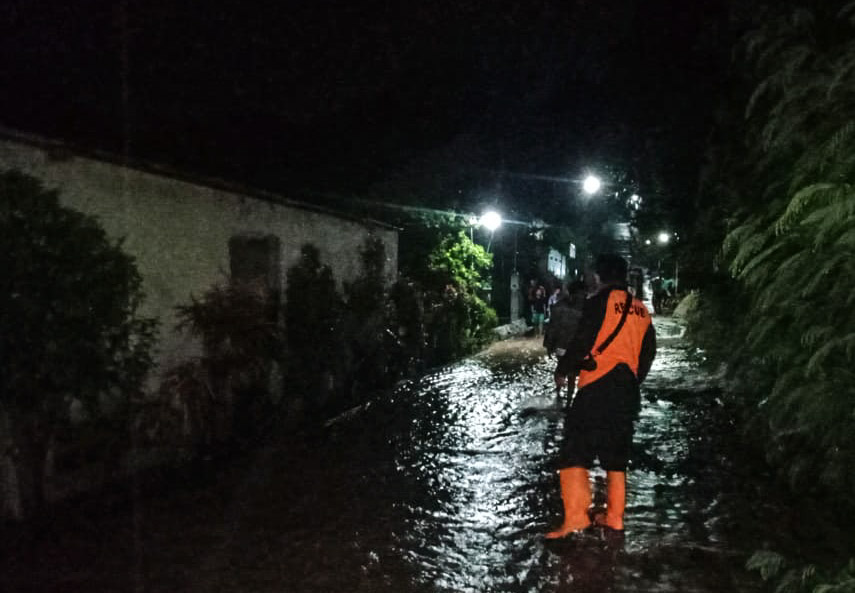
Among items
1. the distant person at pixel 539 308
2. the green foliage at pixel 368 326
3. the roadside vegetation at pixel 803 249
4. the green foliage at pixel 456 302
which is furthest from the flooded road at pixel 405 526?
the distant person at pixel 539 308

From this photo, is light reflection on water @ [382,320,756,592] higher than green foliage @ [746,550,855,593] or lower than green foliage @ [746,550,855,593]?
lower

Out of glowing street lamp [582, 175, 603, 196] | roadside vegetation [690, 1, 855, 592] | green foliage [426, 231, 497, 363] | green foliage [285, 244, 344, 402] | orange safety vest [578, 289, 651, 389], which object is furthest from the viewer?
glowing street lamp [582, 175, 603, 196]

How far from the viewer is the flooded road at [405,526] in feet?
15.8

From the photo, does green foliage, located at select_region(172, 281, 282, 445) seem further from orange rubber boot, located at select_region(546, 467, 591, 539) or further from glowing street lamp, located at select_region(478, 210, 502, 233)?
glowing street lamp, located at select_region(478, 210, 502, 233)

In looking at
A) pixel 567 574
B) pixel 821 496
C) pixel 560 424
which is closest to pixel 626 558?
pixel 567 574

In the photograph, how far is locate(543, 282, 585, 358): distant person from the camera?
32.5ft

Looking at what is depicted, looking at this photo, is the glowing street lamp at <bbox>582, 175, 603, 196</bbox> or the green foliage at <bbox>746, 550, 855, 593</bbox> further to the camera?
the glowing street lamp at <bbox>582, 175, 603, 196</bbox>

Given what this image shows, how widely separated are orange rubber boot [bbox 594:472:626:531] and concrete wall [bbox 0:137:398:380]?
4.87 metres

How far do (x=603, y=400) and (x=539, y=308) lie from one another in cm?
1755

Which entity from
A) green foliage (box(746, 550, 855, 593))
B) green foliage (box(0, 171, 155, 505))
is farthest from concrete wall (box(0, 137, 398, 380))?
green foliage (box(746, 550, 855, 593))

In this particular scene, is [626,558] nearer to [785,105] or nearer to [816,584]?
[816,584]

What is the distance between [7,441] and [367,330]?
6.75 metres

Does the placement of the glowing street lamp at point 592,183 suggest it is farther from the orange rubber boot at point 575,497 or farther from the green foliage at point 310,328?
the orange rubber boot at point 575,497

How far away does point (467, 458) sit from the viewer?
25.9ft
